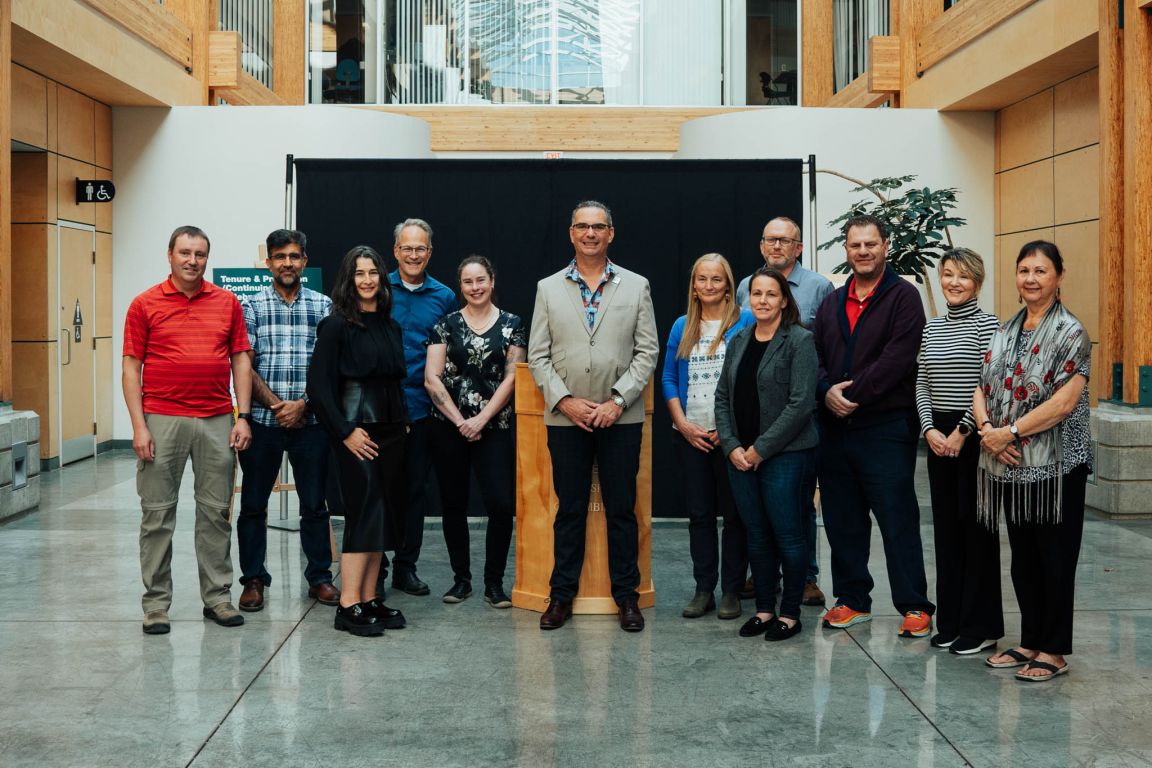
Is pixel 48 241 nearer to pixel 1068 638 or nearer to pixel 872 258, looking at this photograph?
pixel 872 258

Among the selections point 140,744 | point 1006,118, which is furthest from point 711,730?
point 1006,118

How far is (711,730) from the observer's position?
375cm

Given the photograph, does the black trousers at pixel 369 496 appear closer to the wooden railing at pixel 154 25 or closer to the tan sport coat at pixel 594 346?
the tan sport coat at pixel 594 346

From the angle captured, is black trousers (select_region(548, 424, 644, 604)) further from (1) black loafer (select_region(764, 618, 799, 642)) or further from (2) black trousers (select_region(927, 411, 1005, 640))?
(2) black trousers (select_region(927, 411, 1005, 640))

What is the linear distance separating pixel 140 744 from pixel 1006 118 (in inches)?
412

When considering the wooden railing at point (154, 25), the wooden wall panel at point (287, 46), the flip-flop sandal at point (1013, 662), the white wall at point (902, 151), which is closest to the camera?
the flip-flop sandal at point (1013, 662)

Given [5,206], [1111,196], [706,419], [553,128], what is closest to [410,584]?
[706,419]

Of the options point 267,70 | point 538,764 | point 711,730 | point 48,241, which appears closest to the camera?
point 538,764

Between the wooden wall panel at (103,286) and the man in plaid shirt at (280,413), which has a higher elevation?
the wooden wall panel at (103,286)

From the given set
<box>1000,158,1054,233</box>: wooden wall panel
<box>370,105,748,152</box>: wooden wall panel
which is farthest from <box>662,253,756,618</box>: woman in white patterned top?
<box>370,105,748,152</box>: wooden wall panel

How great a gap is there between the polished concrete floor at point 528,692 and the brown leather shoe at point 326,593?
8 centimetres

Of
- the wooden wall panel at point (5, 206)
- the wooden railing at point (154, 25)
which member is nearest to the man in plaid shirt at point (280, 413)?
the wooden wall panel at point (5, 206)

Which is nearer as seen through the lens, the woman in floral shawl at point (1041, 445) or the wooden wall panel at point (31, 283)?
the woman in floral shawl at point (1041, 445)

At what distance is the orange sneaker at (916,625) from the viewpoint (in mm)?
4824
